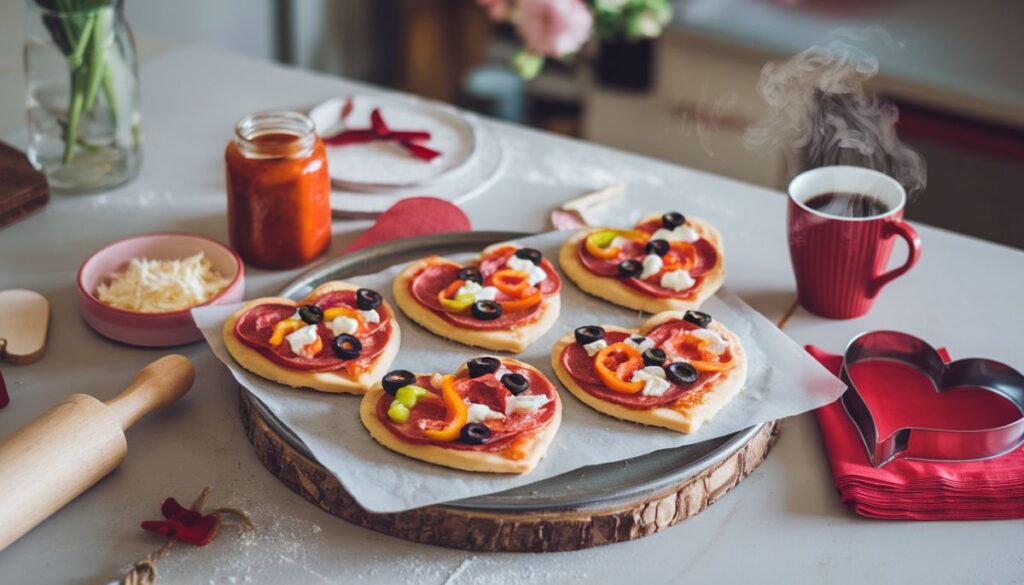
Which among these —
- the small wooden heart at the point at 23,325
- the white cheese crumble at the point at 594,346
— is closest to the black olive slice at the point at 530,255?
the white cheese crumble at the point at 594,346

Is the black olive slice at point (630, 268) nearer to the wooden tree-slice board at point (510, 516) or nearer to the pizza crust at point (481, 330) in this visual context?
the pizza crust at point (481, 330)

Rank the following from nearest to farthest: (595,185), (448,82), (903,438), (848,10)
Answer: (903,438)
(595,185)
(848,10)
(448,82)

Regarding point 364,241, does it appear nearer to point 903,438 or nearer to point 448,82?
point 903,438

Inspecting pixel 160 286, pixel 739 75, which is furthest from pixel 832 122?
pixel 739 75

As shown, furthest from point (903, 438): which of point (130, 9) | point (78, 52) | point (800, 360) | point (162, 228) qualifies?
point (130, 9)

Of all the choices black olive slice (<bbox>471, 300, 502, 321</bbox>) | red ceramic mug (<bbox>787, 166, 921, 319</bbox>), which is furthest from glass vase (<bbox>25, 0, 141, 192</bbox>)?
red ceramic mug (<bbox>787, 166, 921, 319</bbox>)
